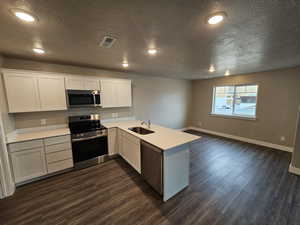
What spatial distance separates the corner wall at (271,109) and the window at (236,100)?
0.71 feet

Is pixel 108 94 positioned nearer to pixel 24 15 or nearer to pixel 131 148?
pixel 131 148

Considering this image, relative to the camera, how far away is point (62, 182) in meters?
2.45

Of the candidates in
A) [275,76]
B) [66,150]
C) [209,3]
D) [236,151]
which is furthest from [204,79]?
[66,150]

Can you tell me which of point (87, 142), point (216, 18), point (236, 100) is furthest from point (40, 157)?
point (236, 100)

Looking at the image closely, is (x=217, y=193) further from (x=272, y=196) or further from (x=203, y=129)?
(x=203, y=129)

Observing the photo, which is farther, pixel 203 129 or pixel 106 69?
pixel 203 129

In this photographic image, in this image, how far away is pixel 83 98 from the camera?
3.09m

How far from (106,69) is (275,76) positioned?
5212mm

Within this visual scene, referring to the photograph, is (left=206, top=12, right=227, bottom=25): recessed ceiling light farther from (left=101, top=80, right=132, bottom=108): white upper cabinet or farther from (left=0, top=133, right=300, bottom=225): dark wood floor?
(left=101, top=80, right=132, bottom=108): white upper cabinet

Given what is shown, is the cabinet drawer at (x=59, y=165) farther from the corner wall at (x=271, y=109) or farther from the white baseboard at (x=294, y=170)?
the corner wall at (x=271, y=109)

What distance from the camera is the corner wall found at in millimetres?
3578

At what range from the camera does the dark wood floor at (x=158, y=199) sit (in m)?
1.71

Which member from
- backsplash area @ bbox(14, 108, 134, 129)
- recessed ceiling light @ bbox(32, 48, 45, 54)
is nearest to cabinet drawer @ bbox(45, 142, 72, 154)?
backsplash area @ bbox(14, 108, 134, 129)

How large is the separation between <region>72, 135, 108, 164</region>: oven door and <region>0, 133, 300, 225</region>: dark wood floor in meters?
0.32
